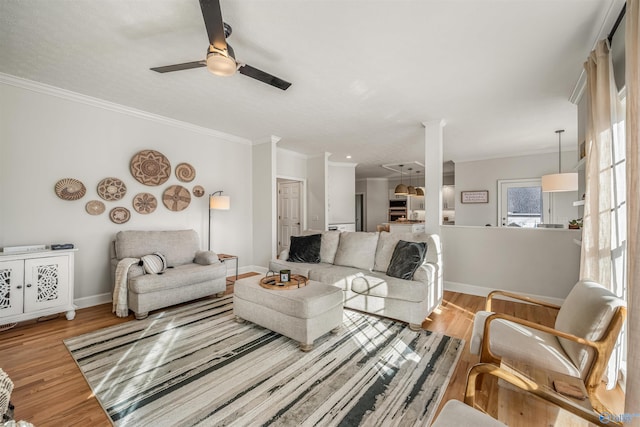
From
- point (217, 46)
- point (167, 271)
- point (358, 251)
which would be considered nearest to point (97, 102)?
point (167, 271)

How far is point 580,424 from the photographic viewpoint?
1.66 meters

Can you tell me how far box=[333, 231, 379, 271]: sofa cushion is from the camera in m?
3.83

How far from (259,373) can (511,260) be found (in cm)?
384

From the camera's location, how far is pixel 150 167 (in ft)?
13.8

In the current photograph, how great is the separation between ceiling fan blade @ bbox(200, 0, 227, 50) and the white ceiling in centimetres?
26

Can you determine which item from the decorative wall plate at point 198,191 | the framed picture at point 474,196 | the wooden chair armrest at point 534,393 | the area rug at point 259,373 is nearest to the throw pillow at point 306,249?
the area rug at point 259,373

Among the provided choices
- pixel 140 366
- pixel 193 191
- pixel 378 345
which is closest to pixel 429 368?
pixel 378 345

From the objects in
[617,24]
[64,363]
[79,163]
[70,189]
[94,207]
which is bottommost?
[64,363]

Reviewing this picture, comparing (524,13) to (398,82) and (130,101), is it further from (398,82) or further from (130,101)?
(130,101)

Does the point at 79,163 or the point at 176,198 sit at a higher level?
the point at 79,163

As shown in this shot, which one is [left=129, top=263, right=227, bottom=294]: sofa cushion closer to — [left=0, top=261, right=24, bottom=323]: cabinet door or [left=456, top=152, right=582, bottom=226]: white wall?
[left=0, top=261, right=24, bottom=323]: cabinet door

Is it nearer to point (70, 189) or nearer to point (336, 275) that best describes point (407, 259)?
point (336, 275)

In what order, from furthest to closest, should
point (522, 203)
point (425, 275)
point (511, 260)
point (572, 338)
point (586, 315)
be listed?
1. point (522, 203)
2. point (511, 260)
3. point (425, 275)
4. point (586, 315)
5. point (572, 338)

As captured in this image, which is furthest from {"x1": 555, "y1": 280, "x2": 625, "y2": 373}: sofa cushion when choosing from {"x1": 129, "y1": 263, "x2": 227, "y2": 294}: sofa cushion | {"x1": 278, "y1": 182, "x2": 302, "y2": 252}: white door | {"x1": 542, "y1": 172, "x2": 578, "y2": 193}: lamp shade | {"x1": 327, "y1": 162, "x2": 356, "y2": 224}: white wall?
{"x1": 327, "y1": 162, "x2": 356, "y2": 224}: white wall
